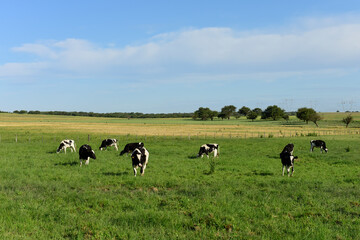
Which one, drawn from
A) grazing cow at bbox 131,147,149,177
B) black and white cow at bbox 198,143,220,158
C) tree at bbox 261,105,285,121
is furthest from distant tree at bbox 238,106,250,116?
grazing cow at bbox 131,147,149,177

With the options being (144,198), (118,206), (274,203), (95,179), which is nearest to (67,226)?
(118,206)

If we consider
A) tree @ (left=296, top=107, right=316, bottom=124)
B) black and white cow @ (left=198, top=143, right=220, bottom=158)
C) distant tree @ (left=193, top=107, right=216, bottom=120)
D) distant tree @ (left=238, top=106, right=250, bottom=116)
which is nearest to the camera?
black and white cow @ (left=198, top=143, right=220, bottom=158)

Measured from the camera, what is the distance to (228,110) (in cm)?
17888

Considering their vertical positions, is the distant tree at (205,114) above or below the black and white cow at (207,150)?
above

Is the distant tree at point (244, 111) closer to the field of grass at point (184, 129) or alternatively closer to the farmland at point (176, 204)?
the field of grass at point (184, 129)

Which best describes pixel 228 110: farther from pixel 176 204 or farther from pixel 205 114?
pixel 176 204

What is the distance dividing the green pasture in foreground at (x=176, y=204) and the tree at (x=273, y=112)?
449ft

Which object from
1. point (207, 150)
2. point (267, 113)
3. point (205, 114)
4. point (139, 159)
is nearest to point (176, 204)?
point (139, 159)

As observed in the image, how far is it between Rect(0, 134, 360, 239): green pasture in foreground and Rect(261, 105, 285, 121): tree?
136906 millimetres

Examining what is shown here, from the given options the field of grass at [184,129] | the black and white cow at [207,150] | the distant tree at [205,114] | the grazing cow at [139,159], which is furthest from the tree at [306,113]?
the grazing cow at [139,159]

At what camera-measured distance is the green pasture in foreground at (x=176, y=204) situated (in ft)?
25.0

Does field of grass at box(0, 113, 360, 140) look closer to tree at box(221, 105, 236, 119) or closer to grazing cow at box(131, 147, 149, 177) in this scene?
grazing cow at box(131, 147, 149, 177)

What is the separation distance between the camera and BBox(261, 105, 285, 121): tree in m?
147

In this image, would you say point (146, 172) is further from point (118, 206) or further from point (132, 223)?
point (132, 223)
